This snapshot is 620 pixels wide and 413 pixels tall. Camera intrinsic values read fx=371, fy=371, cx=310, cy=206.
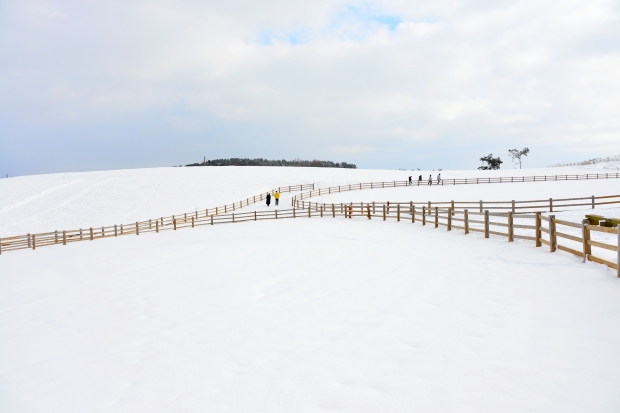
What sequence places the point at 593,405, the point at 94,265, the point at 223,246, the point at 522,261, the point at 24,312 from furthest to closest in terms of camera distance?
1. the point at 223,246
2. the point at 94,265
3. the point at 522,261
4. the point at 24,312
5. the point at 593,405

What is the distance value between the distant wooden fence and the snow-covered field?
61cm

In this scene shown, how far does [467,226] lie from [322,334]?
12.1 m

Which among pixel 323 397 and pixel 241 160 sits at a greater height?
pixel 241 160

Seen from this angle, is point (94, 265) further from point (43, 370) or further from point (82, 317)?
point (43, 370)

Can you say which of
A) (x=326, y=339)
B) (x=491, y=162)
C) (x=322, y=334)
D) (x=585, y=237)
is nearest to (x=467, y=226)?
(x=585, y=237)

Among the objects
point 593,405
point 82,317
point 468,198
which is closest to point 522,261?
point 593,405

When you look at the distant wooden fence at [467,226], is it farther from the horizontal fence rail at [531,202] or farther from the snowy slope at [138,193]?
the snowy slope at [138,193]

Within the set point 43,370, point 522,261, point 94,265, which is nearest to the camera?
point 43,370

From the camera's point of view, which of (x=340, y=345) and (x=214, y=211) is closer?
(x=340, y=345)

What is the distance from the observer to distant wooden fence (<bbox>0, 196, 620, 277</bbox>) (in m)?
8.97

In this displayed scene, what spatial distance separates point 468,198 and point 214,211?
87.8ft

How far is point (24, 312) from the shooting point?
785 cm

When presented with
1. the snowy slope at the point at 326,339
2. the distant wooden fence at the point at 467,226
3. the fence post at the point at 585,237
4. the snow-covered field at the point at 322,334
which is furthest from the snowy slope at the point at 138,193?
the snowy slope at the point at 326,339

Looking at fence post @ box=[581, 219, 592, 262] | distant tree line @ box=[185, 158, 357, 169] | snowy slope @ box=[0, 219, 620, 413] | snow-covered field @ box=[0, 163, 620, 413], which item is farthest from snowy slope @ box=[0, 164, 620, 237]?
distant tree line @ box=[185, 158, 357, 169]
